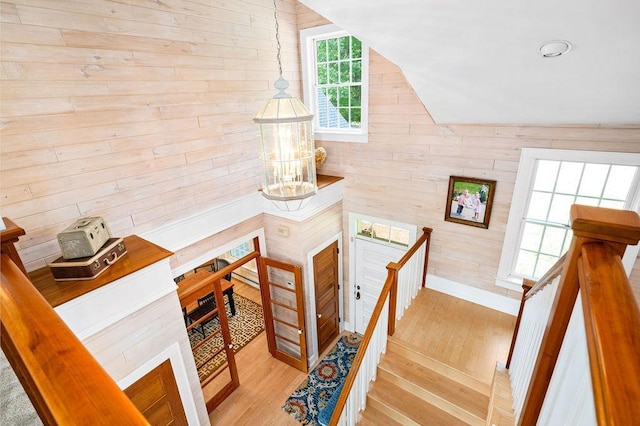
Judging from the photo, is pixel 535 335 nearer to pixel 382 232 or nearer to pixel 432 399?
pixel 432 399

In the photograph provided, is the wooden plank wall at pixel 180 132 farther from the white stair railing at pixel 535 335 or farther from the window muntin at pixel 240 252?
the window muntin at pixel 240 252

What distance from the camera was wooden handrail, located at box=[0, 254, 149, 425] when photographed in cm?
47

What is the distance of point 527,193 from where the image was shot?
3.36 meters

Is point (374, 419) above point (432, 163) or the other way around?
the other way around

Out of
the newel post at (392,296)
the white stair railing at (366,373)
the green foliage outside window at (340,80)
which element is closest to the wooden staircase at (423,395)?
the white stair railing at (366,373)

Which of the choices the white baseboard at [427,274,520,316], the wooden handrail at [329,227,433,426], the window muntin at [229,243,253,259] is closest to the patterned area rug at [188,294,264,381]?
the window muntin at [229,243,253,259]

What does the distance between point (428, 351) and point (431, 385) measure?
1.19ft

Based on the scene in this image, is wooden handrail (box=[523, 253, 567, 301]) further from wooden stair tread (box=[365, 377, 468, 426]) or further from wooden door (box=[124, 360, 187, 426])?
wooden door (box=[124, 360, 187, 426])

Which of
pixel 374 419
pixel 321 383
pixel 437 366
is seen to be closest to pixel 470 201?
pixel 437 366

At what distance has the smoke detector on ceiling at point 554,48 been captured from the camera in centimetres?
193

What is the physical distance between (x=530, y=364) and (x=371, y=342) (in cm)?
141

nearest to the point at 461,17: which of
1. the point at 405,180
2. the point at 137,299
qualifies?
the point at 405,180

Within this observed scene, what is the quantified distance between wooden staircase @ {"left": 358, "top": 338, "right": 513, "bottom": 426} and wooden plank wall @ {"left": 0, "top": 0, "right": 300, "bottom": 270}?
9.09 feet

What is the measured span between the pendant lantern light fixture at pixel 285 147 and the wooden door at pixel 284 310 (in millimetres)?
1996
